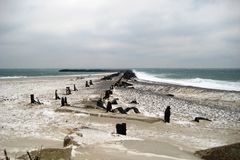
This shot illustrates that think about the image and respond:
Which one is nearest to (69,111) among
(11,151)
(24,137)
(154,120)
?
(154,120)

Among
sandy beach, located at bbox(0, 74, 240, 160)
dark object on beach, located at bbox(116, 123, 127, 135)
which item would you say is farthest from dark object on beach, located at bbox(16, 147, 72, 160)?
dark object on beach, located at bbox(116, 123, 127, 135)

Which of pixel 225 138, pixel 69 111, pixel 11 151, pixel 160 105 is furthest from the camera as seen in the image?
pixel 160 105

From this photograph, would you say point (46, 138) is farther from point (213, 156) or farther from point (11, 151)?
point (213, 156)

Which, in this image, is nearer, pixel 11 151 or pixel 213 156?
pixel 213 156

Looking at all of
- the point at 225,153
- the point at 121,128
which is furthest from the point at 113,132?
→ the point at 225,153

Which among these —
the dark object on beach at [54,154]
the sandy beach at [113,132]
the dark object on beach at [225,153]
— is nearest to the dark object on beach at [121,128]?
the sandy beach at [113,132]

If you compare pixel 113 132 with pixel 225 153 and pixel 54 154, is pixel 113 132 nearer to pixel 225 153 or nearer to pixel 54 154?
pixel 54 154

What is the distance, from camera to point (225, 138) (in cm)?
1290

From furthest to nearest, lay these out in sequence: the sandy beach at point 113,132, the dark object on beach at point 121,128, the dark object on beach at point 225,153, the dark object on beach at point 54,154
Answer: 1. the dark object on beach at point 121,128
2. the sandy beach at point 113,132
3. the dark object on beach at point 225,153
4. the dark object on beach at point 54,154

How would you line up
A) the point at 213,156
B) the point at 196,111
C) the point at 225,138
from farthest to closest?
the point at 196,111
the point at 225,138
the point at 213,156

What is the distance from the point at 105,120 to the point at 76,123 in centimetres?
145

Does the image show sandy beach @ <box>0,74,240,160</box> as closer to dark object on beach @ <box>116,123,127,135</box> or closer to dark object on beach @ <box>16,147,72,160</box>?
dark object on beach @ <box>16,147,72,160</box>

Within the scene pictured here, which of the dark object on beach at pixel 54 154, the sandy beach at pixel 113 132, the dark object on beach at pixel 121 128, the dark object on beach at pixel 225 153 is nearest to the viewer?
the dark object on beach at pixel 54 154

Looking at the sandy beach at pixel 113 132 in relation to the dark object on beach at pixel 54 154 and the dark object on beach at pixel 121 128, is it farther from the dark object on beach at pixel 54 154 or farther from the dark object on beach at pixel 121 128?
the dark object on beach at pixel 121 128
